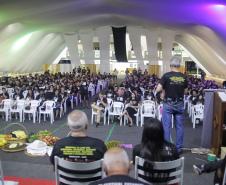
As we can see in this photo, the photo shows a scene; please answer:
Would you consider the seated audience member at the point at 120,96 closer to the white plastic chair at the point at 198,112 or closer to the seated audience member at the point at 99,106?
the seated audience member at the point at 99,106

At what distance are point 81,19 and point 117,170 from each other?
1986 cm

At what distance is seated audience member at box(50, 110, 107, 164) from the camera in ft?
10.5

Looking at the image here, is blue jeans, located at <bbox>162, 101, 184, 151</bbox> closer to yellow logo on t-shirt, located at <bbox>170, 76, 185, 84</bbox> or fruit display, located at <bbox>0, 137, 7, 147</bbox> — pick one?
yellow logo on t-shirt, located at <bbox>170, 76, 185, 84</bbox>

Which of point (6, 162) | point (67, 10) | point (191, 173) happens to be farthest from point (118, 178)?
point (67, 10)

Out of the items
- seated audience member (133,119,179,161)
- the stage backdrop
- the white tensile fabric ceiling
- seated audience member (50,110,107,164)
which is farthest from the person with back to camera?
the stage backdrop

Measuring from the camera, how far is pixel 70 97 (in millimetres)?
13578

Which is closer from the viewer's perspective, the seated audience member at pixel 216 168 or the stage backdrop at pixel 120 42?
the seated audience member at pixel 216 168

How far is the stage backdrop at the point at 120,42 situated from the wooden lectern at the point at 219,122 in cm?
2301

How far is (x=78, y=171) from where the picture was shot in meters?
3.10

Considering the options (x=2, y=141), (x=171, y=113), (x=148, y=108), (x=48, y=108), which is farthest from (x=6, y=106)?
(x=171, y=113)

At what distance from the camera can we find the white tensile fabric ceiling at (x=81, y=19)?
13.4 m

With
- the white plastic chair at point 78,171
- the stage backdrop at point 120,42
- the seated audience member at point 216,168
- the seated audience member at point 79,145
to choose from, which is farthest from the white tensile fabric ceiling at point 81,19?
the white plastic chair at point 78,171

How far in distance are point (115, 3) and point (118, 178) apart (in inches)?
606

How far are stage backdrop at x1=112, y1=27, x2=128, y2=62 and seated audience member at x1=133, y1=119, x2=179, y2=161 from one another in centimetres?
2629
